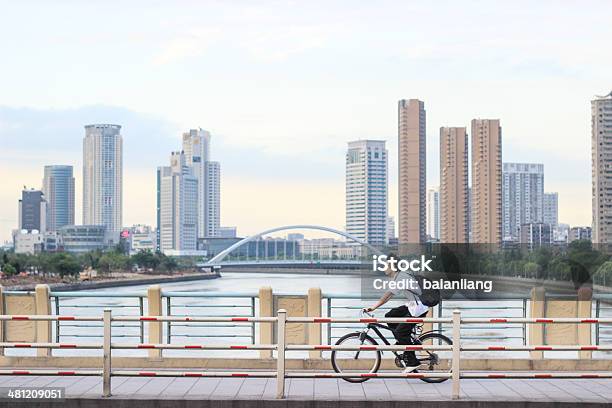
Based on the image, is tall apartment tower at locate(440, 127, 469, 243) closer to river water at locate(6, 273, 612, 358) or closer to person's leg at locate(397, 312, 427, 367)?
river water at locate(6, 273, 612, 358)

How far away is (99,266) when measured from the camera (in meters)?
142

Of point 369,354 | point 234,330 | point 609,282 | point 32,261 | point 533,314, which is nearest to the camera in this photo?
point 369,354

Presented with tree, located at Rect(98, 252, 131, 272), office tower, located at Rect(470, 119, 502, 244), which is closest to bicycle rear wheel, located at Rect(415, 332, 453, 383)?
office tower, located at Rect(470, 119, 502, 244)

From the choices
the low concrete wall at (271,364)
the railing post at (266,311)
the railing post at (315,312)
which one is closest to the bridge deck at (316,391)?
the low concrete wall at (271,364)

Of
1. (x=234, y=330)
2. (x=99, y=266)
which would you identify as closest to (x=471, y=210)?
(x=99, y=266)

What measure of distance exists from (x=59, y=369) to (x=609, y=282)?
47977 millimetres

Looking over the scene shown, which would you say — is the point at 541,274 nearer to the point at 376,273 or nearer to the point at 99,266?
the point at 376,273

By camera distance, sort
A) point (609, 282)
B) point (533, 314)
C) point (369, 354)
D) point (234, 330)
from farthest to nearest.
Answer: point (609, 282) → point (234, 330) → point (533, 314) → point (369, 354)

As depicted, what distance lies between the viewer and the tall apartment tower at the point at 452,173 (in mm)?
144738

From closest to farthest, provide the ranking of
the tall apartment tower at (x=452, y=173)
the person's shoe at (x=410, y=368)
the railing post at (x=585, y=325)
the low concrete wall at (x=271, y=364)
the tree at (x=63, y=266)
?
the person's shoe at (x=410, y=368), the low concrete wall at (x=271, y=364), the railing post at (x=585, y=325), the tree at (x=63, y=266), the tall apartment tower at (x=452, y=173)

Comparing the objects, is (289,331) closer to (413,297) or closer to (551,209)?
(413,297)

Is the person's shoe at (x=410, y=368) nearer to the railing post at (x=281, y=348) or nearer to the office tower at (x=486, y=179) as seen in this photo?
the railing post at (x=281, y=348)

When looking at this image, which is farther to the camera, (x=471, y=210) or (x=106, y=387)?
(x=471, y=210)

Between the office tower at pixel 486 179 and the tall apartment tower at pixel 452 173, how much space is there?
263cm
